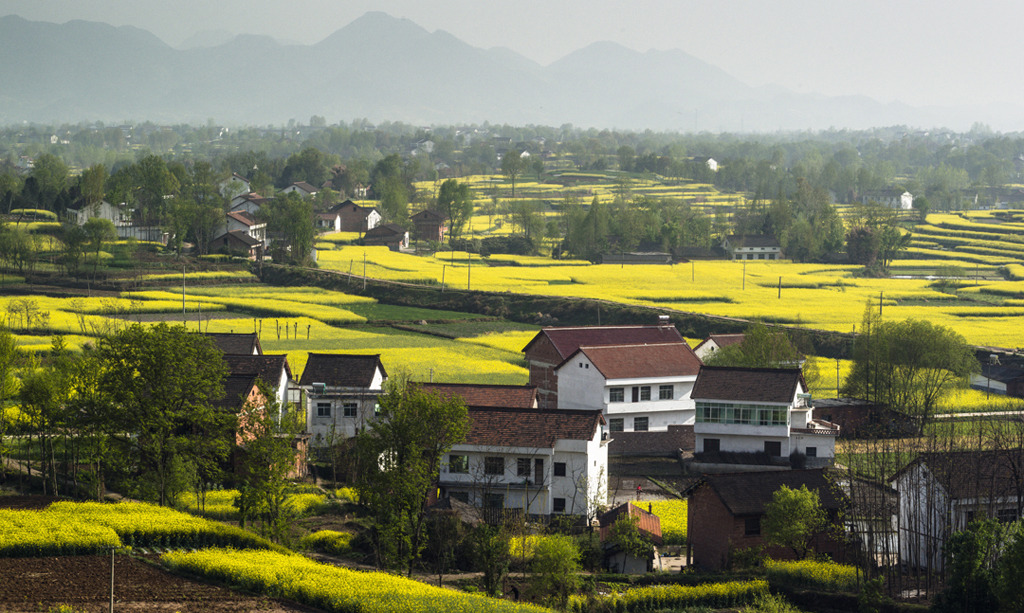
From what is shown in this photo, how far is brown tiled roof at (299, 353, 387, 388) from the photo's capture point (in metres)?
36.8

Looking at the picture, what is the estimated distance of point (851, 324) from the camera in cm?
6006

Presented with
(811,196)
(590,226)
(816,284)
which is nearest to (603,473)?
(816,284)

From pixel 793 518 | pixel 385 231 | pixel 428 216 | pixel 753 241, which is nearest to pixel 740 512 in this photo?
pixel 793 518

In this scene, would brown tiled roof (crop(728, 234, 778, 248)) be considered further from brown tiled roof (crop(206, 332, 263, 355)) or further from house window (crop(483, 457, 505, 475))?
house window (crop(483, 457, 505, 475))

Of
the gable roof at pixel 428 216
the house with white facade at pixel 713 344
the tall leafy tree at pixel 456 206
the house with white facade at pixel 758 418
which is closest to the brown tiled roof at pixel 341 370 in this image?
the house with white facade at pixel 758 418

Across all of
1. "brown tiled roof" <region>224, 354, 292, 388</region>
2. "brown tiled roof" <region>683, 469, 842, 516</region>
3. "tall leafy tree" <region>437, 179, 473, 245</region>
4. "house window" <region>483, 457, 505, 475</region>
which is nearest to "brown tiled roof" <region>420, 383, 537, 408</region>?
"house window" <region>483, 457, 505, 475</region>

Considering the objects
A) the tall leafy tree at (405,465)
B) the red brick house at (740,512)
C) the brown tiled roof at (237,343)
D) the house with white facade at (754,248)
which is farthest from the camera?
the house with white facade at (754,248)

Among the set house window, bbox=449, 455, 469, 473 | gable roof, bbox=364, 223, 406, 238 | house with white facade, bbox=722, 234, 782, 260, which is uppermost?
gable roof, bbox=364, 223, 406, 238

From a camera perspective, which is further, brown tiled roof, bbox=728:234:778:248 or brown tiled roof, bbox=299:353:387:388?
brown tiled roof, bbox=728:234:778:248

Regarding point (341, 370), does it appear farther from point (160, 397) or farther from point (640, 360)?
point (640, 360)

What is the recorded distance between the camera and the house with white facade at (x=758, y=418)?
3678 cm

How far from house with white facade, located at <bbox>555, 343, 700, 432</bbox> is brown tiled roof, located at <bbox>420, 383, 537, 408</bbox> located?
392 cm

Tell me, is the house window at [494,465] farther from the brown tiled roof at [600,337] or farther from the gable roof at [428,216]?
the gable roof at [428,216]

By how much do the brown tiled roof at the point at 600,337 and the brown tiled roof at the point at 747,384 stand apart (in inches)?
179
